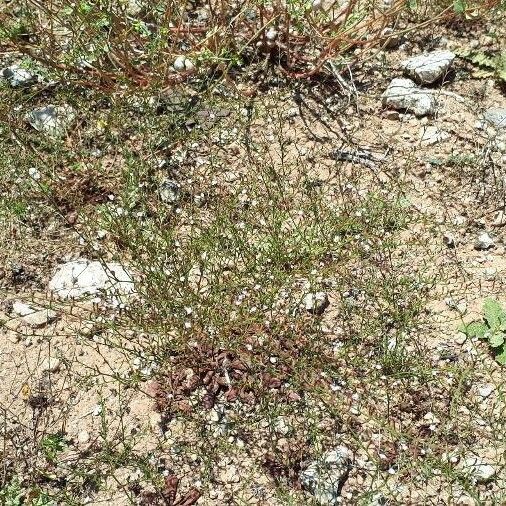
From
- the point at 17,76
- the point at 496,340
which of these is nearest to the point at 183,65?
the point at 17,76

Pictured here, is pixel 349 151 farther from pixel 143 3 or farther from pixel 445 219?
pixel 143 3

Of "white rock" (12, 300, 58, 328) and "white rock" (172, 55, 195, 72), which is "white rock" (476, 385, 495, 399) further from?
"white rock" (172, 55, 195, 72)

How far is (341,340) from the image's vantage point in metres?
3.49

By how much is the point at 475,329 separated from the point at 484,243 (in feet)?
2.01

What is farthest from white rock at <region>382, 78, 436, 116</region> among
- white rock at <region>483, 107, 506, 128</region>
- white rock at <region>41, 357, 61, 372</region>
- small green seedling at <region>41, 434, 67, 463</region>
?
small green seedling at <region>41, 434, 67, 463</region>

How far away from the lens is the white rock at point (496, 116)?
14.1ft

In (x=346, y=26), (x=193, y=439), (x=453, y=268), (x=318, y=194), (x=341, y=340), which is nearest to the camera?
(x=193, y=439)

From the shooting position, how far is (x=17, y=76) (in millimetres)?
4703

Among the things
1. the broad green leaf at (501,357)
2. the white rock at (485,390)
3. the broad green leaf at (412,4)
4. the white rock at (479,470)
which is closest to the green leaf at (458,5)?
the broad green leaf at (412,4)

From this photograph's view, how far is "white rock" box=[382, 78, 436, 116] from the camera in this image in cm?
437

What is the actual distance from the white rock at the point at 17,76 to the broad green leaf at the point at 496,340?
11.3 feet

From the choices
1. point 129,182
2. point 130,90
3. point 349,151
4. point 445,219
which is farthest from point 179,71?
point 445,219

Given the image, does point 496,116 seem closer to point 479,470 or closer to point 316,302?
point 316,302

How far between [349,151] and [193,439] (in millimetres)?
2066
